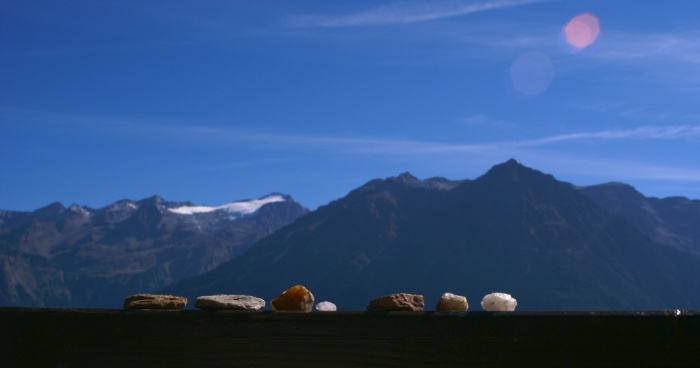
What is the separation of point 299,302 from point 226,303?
44 centimetres

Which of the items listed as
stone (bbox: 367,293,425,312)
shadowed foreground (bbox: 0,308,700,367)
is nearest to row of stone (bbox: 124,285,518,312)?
stone (bbox: 367,293,425,312)

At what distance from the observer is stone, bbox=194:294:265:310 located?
3996 mm

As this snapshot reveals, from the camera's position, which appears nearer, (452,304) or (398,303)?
(398,303)

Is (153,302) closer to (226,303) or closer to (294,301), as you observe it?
(226,303)

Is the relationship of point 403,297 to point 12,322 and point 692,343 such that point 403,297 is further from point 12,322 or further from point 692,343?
point 12,322

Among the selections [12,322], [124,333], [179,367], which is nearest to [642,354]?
[179,367]

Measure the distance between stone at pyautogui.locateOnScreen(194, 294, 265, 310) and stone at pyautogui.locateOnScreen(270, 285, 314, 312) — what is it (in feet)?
0.38

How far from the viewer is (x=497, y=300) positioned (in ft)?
13.5

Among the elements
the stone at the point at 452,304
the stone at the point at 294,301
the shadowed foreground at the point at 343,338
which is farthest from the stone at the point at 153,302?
the stone at the point at 452,304

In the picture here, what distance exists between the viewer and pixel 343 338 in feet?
12.4

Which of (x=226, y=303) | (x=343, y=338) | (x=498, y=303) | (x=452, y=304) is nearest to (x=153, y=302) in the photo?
(x=226, y=303)

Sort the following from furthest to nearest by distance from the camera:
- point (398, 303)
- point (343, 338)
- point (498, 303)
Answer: point (498, 303)
point (398, 303)
point (343, 338)

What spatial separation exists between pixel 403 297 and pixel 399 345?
0.37 m

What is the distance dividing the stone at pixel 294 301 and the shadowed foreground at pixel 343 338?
14.9 inches
